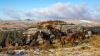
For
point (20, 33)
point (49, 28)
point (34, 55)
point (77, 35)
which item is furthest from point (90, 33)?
point (34, 55)

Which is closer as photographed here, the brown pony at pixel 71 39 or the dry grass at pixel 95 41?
the dry grass at pixel 95 41

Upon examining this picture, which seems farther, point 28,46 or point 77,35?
point 77,35

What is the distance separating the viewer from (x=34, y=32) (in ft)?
108

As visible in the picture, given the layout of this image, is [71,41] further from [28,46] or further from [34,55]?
[34,55]

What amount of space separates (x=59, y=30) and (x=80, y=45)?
559cm

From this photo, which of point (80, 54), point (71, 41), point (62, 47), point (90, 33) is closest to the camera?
point (80, 54)

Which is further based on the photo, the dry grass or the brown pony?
the brown pony

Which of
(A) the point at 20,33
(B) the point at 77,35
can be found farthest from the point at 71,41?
(A) the point at 20,33

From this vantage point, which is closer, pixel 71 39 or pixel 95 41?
pixel 95 41

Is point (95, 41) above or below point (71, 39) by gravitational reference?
below

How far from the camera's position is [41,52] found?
26375 mm

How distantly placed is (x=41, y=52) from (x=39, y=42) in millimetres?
4564

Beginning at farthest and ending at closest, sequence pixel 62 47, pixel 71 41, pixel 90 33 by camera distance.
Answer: pixel 90 33 → pixel 71 41 → pixel 62 47

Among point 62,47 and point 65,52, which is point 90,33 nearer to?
point 62,47
